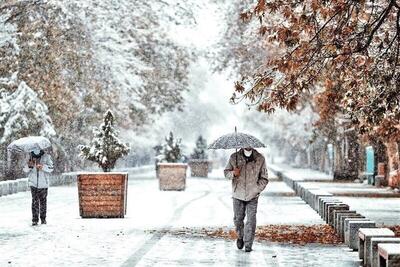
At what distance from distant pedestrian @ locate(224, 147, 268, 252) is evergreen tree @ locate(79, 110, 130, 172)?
908 cm

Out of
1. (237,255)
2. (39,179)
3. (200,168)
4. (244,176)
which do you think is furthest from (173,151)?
(237,255)

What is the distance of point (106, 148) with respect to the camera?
24969mm

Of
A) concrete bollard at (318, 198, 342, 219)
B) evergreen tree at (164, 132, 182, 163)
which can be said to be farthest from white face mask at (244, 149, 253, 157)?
evergreen tree at (164, 132, 182, 163)

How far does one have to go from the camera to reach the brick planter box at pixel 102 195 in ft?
74.9

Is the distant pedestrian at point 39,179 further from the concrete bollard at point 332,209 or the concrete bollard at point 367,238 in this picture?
the concrete bollard at point 367,238

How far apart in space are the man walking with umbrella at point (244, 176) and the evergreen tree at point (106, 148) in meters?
9.01

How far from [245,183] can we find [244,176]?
0.11m

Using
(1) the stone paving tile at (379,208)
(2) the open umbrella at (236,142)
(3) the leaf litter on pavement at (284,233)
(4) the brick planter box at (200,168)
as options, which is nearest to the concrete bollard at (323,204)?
(1) the stone paving tile at (379,208)

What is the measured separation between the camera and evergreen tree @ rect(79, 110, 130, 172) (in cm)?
2483

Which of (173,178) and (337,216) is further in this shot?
(173,178)

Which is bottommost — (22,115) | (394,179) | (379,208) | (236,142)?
(379,208)

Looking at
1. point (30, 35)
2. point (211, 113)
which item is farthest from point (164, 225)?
point (211, 113)

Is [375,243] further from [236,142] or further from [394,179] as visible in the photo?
[394,179]

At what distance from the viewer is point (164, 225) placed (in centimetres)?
Answer: 2102
